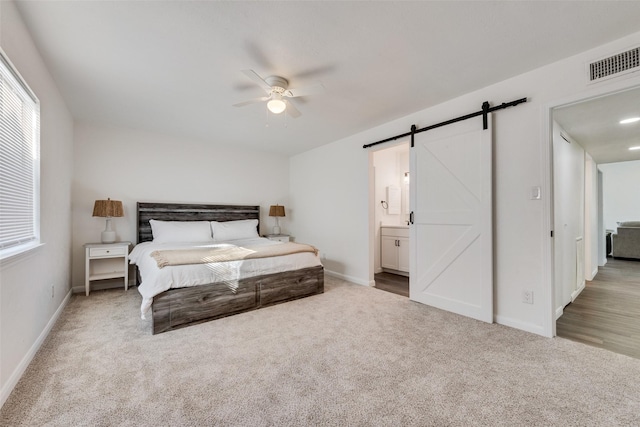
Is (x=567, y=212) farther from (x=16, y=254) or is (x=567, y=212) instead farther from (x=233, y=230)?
(x=16, y=254)

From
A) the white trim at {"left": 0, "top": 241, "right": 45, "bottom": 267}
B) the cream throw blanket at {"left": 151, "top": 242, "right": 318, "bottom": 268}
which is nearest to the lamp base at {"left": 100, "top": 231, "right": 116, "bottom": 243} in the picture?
the cream throw blanket at {"left": 151, "top": 242, "right": 318, "bottom": 268}

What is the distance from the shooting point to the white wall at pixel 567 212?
2744mm

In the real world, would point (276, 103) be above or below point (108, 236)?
above

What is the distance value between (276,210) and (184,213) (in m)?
1.66

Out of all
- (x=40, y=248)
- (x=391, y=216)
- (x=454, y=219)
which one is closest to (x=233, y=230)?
(x=40, y=248)

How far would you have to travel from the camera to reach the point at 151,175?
173 inches

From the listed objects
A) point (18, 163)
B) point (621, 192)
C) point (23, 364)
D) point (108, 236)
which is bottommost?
point (23, 364)

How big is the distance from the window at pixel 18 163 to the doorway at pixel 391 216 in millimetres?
4058

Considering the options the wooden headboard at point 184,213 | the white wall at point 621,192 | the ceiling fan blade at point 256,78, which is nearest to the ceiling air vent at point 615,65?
the ceiling fan blade at point 256,78

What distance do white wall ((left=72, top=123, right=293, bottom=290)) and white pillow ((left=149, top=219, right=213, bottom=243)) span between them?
0.48 m

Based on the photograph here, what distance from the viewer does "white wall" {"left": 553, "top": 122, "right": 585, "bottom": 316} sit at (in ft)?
9.00

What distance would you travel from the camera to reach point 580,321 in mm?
2707

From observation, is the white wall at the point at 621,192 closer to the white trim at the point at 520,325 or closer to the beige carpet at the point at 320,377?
the white trim at the point at 520,325

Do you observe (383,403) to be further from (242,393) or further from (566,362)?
(566,362)
